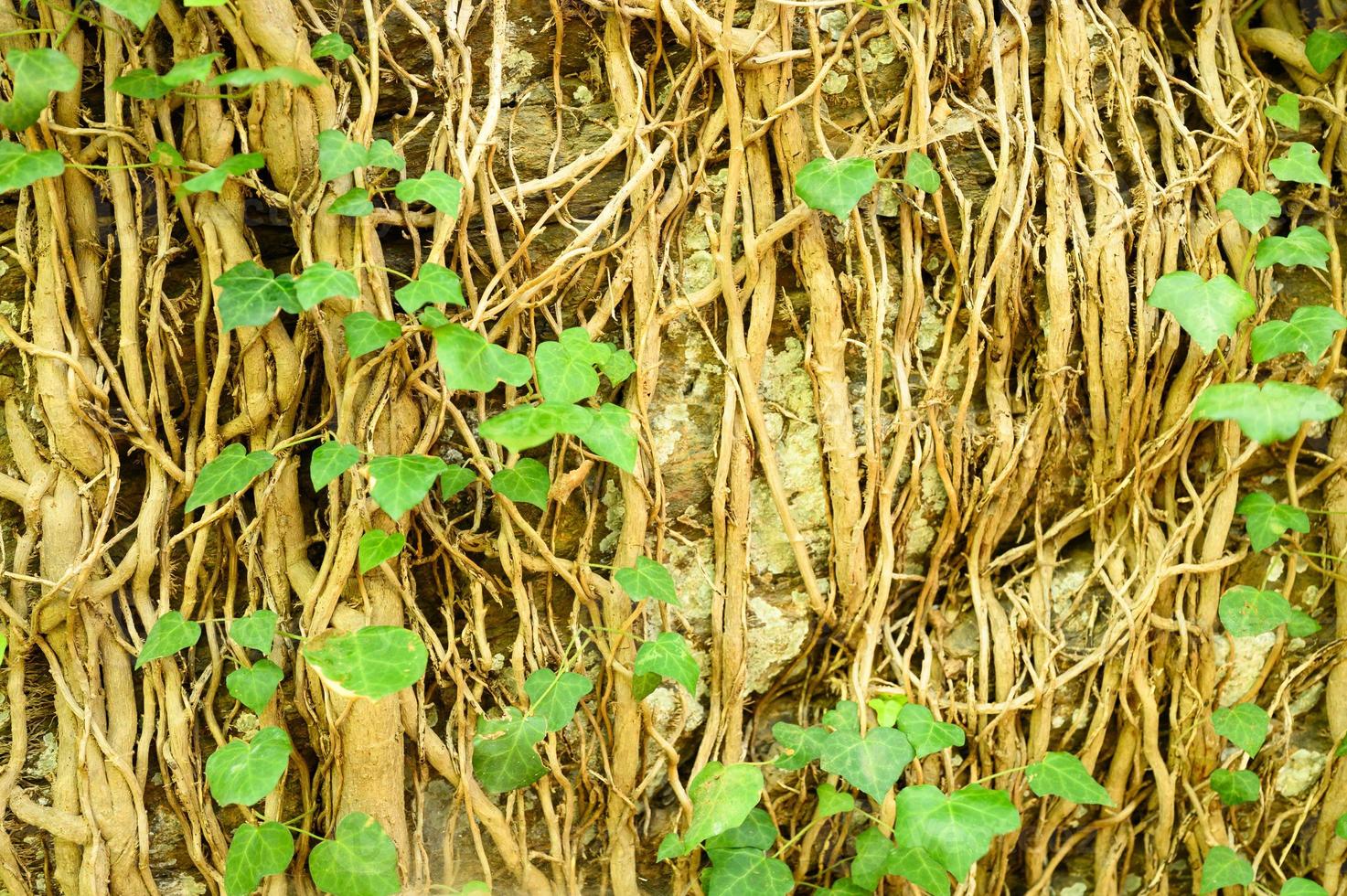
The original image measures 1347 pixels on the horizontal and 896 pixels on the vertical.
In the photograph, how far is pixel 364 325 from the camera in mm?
1140

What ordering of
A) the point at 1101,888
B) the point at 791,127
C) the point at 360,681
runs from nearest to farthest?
the point at 360,681 < the point at 791,127 < the point at 1101,888

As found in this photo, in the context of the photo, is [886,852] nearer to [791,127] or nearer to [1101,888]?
[1101,888]

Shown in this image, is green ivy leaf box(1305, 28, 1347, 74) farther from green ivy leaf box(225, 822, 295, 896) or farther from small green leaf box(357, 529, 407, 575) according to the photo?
green ivy leaf box(225, 822, 295, 896)

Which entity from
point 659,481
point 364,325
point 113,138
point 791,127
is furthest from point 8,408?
point 791,127

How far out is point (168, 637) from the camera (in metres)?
1.17

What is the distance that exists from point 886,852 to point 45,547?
1165 millimetres

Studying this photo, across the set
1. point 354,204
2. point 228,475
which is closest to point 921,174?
point 354,204

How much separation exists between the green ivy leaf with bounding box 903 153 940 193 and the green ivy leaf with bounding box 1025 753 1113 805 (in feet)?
2.66

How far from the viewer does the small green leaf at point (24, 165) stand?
3.55 feet

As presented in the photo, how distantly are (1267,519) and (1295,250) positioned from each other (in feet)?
1.26

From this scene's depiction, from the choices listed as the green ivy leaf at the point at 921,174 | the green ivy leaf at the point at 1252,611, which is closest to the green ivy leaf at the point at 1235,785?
the green ivy leaf at the point at 1252,611

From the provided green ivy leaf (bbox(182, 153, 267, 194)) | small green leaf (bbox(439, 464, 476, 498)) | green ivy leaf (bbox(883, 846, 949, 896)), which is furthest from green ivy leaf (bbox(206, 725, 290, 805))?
green ivy leaf (bbox(883, 846, 949, 896))

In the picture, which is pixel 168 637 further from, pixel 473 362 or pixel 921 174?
pixel 921 174

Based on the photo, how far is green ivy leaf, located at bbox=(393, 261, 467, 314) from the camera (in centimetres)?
113
